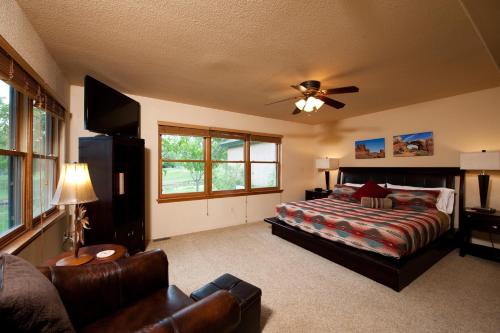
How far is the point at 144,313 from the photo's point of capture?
50.7 inches

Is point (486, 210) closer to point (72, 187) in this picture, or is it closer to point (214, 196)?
point (214, 196)

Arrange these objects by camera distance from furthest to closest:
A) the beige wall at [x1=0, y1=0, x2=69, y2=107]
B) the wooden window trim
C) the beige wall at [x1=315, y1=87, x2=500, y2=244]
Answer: the beige wall at [x1=315, y1=87, x2=500, y2=244] < the wooden window trim < the beige wall at [x1=0, y1=0, x2=69, y2=107]

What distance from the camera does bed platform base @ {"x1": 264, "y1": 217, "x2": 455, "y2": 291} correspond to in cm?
230

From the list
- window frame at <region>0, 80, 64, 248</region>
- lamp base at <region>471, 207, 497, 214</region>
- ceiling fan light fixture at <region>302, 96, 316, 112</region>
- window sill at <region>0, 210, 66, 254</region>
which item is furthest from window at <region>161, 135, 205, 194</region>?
lamp base at <region>471, 207, 497, 214</region>

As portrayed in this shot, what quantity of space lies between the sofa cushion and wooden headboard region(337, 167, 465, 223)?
4.38m

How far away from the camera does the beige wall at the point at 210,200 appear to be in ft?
12.3

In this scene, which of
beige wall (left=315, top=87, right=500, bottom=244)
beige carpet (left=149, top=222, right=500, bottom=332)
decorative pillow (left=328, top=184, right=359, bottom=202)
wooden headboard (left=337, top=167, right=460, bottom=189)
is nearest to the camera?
beige carpet (left=149, top=222, right=500, bottom=332)

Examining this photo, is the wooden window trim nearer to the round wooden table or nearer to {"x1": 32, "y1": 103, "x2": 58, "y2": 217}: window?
{"x1": 32, "y1": 103, "x2": 58, "y2": 217}: window

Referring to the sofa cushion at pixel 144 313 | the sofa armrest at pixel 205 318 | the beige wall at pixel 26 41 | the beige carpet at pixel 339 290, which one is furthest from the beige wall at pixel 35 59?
the sofa armrest at pixel 205 318

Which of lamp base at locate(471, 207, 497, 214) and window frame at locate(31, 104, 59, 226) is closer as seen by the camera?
window frame at locate(31, 104, 59, 226)

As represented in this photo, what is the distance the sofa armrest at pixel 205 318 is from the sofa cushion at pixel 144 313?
380mm

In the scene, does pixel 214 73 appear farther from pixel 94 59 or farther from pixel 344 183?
pixel 344 183

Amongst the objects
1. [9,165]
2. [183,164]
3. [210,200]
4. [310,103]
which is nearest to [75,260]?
[9,165]

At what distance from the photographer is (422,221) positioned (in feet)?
9.15
